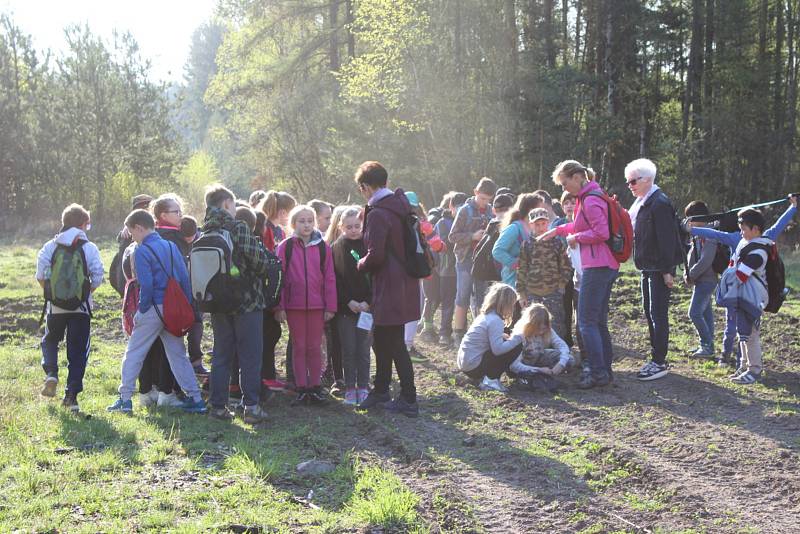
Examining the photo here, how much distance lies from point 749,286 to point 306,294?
440cm

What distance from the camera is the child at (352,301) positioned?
7.52 m

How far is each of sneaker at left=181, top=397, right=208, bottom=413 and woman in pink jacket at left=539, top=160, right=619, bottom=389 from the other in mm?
3630

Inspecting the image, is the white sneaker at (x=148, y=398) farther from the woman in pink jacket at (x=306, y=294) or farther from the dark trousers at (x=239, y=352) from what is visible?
the woman in pink jacket at (x=306, y=294)

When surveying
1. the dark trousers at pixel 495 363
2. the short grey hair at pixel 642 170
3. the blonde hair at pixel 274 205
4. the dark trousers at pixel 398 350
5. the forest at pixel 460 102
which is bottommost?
the dark trousers at pixel 495 363

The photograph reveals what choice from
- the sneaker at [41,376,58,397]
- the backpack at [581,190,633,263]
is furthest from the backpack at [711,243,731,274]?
the sneaker at [41,376,58,397]

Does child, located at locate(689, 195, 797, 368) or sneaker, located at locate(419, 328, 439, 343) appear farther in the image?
sneaker, located at locate(419, 328, 439, 343)

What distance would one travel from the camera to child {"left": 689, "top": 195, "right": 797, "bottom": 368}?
320 inches

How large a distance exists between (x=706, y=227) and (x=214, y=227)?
5572mm

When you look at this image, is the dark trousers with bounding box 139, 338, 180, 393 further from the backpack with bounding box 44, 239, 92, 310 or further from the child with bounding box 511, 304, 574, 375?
the child with bounding box 511, 304, 574, 375

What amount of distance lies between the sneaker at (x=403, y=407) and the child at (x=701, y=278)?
4.01 meters

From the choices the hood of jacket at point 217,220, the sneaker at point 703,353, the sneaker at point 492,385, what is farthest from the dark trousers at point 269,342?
the sneaker at point 703,353

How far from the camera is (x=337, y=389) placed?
8.11 metres

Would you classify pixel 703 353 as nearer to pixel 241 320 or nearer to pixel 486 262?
pixel 486 262

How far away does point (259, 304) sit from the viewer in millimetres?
6754
